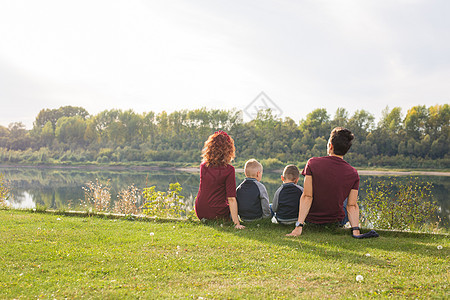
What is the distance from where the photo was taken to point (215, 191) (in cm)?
543

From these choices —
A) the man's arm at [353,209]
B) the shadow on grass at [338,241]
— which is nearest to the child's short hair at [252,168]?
the shadow on grass at [338,241]

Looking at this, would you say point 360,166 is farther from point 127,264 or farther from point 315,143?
point 127,264

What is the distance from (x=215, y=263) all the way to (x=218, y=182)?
6.37 ft

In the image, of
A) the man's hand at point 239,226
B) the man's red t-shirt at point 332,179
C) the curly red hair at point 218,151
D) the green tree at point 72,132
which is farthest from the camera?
the green tree at point 72,132

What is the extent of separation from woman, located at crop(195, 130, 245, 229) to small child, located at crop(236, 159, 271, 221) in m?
0.24

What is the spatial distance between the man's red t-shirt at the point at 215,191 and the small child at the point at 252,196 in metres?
0.25

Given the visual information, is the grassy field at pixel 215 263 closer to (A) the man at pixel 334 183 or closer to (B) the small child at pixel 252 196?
(A) the man at pixel 334 183

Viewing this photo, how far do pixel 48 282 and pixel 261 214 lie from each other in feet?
11.0

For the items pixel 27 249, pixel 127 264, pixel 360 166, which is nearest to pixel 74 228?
pixel 27 249

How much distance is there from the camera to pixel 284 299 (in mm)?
2594

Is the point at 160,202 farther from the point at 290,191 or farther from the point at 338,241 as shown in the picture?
the point at 338,241

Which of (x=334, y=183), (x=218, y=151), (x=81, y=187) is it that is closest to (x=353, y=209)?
(x=334, y=183)

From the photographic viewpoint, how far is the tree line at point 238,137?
49625mm

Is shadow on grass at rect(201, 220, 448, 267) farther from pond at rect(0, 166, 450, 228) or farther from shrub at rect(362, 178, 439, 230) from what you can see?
pond at rect(0, 166, 450, 228)
